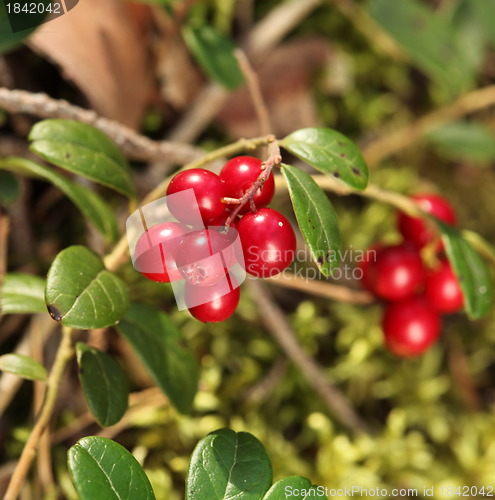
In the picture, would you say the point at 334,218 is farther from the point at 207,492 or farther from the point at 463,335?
the point at 463,335

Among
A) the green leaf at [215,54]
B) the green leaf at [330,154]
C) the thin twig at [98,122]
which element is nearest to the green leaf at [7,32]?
the thin twig at [98,122]

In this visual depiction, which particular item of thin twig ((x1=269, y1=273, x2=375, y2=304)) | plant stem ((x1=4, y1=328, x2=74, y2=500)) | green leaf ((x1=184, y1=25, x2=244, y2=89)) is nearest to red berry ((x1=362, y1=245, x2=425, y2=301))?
thin twig ((x1=269, y1=273, x2=375, y2=304))

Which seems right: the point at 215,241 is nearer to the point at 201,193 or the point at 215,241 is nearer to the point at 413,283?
the point at 201,193

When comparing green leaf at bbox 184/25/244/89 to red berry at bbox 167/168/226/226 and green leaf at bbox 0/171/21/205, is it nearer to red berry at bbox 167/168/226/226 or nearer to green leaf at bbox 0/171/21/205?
green leaf at bbox 0/171/21/205

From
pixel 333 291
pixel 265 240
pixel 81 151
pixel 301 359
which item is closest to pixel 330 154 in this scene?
pixel 265 240

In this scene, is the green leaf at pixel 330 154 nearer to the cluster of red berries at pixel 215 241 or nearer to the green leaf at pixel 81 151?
the cluster of red berries at pixel 215 241

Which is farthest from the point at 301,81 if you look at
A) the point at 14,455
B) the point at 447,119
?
the point at 14,455
